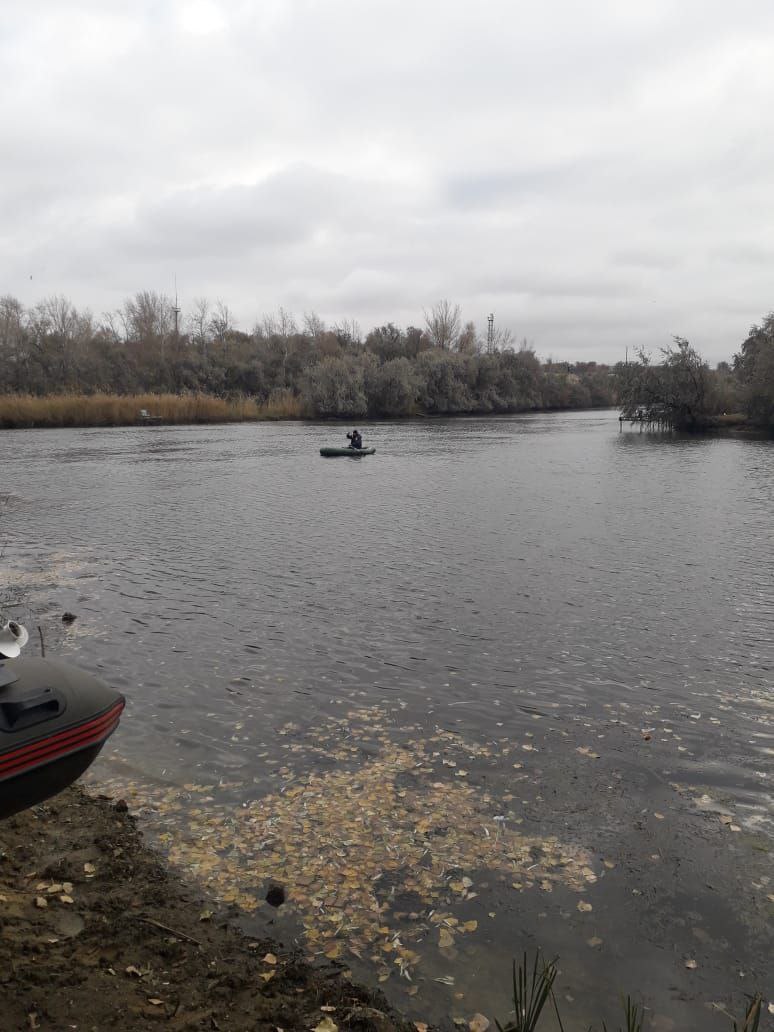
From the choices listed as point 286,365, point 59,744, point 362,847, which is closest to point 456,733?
point 362,847

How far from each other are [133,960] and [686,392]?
63.2 metres

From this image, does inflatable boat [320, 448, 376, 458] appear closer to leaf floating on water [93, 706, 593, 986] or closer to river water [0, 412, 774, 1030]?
river water [0, 412, 774, 1030]

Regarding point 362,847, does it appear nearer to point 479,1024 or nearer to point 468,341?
point 479,1024

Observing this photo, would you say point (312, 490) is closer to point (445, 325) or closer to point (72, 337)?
point (72, 337)

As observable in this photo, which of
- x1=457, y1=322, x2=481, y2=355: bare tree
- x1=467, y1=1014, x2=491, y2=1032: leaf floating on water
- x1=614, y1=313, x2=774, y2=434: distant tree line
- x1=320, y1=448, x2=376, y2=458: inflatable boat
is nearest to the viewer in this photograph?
x1=467, y1=1014, x2=491, y2=1032: leaf floating on water

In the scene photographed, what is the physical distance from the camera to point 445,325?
4488 inches

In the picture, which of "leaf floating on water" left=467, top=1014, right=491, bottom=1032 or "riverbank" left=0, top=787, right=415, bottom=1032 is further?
"leaf floating on water" left=467, top=1014, right=491, bottom=1032

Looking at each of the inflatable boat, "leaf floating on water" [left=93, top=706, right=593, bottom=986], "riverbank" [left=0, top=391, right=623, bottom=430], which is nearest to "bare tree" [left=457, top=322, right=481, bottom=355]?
"riverbank" [left=0, top=391, right=623, bottom=430]

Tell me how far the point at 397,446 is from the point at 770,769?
41.6m

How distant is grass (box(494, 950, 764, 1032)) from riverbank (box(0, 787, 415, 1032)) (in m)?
0.72

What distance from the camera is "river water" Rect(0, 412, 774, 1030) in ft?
15.8

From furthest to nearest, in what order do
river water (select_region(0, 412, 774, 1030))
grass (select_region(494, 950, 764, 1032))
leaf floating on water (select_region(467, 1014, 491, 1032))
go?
river water (select_region(0, 412, 774, 1030)) → leaf floating on water (select_region(467, 1014, 491, 1032)) → grass (select_region(494, 950, 764, 1032))

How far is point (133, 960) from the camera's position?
4.14 m

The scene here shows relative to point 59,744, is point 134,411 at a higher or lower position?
higher
